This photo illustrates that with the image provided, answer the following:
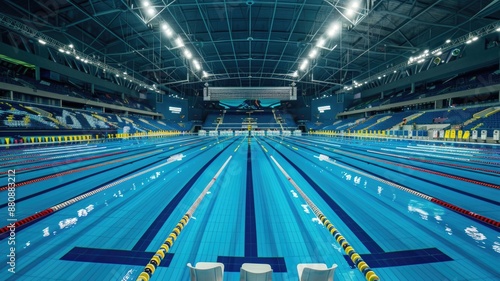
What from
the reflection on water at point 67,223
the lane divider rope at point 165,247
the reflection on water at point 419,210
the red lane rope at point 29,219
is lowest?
the reflection on water at point 67,223

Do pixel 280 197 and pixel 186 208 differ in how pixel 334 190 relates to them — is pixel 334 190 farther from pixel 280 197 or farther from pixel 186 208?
pixel 186 208

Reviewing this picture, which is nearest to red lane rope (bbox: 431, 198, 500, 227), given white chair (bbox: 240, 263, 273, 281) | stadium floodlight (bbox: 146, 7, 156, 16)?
white chair (bbox: 240, 263, 273, 281)

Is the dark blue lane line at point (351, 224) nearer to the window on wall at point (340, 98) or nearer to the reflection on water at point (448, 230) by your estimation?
the reflection on water at point (448, 230)

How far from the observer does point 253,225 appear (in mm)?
2615

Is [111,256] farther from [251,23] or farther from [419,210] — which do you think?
[251,23]

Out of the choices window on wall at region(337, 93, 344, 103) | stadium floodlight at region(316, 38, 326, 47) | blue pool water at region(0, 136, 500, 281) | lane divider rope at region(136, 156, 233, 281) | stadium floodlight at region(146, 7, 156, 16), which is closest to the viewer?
lane divider rope at region(136, 156, 233, 281)

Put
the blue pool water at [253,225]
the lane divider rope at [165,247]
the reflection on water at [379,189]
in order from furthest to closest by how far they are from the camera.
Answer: the reflection on water at [379,189] < the blue pool water at [253,225] < the lane divider rope at [165,247]

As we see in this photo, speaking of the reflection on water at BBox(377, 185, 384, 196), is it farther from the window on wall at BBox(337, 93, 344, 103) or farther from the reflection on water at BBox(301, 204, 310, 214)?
the window on wall at BBox(337, 93, 344, 103)

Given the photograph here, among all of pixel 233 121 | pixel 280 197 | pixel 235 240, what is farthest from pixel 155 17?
pixel 233 121

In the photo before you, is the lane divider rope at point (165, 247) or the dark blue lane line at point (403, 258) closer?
the lane divider rope at point (165, 247)

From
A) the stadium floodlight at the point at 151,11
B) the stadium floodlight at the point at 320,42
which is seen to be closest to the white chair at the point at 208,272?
the stadium floodlight at the point at 151,11

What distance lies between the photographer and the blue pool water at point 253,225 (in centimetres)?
183

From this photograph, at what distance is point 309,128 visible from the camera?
33.1m

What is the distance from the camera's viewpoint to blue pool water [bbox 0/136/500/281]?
183 centimetres
